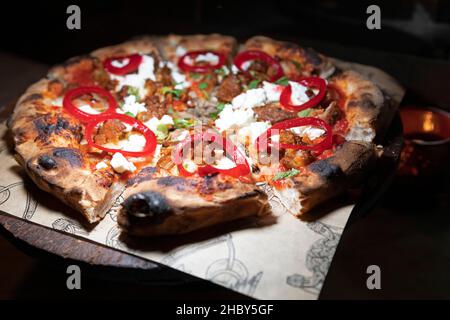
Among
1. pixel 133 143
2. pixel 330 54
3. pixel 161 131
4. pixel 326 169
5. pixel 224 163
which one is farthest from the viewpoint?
pixel 330 54

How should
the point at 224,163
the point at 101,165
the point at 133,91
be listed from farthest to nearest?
1. the point at 133,91
2. the point at 101,165
3. the point at 224,163

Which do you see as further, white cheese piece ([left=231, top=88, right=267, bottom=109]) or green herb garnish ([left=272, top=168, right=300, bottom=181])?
white cheese piece ([left=231, top=88, right=267, bottom=109])

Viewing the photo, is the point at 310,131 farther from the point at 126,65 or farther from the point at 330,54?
the point at 330,54

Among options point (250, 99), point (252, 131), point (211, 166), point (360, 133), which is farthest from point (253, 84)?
point (211, 166)

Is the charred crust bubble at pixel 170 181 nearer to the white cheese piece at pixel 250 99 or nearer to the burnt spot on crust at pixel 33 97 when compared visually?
the white cheese piece at pixel 250 99

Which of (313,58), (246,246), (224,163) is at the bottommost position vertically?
(246,246)

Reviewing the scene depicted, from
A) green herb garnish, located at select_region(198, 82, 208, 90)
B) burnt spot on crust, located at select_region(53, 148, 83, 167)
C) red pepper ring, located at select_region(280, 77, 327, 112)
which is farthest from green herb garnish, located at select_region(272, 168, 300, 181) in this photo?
green herb garnish, located at select_region(198, 82, 208, 90)

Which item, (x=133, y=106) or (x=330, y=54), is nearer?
(x=133, y=106)

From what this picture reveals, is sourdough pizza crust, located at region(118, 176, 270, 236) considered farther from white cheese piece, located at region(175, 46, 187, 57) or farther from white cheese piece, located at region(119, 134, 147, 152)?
white cheese piece, located at region(175, 46, 187, 57)
